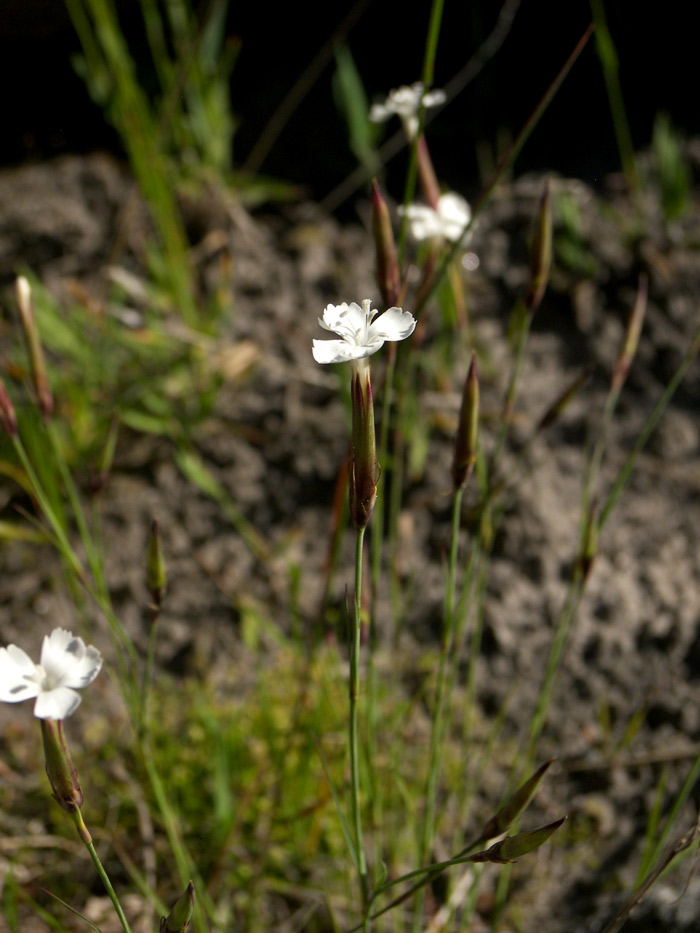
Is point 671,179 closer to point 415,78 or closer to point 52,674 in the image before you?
point 415,78

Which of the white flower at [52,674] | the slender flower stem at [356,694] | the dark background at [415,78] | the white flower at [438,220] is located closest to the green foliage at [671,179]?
the dark background at [415,78]

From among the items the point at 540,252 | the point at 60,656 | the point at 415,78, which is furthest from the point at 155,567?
the point at 415,78

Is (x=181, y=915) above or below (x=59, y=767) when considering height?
below

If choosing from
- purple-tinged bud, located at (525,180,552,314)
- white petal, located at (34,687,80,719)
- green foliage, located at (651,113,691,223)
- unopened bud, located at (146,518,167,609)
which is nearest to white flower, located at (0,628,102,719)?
white petal, located at (34,687,80,719)

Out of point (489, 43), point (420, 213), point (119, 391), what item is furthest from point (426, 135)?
point (420, 213)

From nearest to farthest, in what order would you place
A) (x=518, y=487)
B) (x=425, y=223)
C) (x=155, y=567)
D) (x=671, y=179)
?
(x=155, y=567), (x=425, y=223), (x=518, y=487), (x=671, y=179)

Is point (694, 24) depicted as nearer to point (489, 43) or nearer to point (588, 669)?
point (489, 43)
